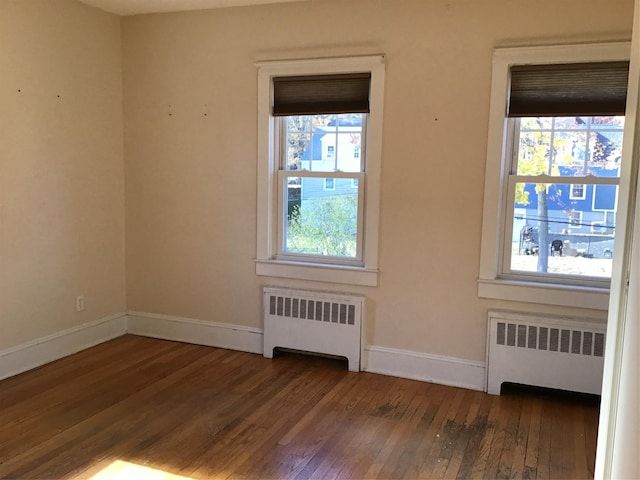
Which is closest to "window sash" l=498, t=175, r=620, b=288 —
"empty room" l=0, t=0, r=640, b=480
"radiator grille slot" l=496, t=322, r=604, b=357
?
"empty room" l=0, t=0, r=640, b=480

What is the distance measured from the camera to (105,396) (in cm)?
342

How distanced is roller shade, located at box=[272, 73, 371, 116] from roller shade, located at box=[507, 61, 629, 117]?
1008mm

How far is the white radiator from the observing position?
13.0 feet

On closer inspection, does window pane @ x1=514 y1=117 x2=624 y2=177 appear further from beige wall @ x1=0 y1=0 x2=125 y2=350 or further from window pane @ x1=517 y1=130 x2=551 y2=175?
beige wall @ x1=0 y1=0 x2=125 y2=350

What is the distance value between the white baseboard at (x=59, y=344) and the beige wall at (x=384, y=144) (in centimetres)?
28

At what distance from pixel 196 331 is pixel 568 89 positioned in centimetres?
328

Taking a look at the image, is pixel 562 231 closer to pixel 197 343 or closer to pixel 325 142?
pixel 325 142

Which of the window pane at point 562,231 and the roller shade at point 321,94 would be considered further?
the roller shade at point 321,94

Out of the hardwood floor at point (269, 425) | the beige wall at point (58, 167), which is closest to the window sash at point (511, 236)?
the hardwood floor at point (269, 425)

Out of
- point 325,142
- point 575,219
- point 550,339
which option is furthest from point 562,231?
point 325,142

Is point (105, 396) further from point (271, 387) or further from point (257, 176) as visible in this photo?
point (257, 176)

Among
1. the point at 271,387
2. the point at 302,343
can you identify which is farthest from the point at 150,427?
the point at 302,343

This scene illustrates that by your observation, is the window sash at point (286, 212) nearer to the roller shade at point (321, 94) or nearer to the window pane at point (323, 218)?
the window pane at point (323, 218)

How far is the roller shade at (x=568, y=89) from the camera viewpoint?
3.23m
